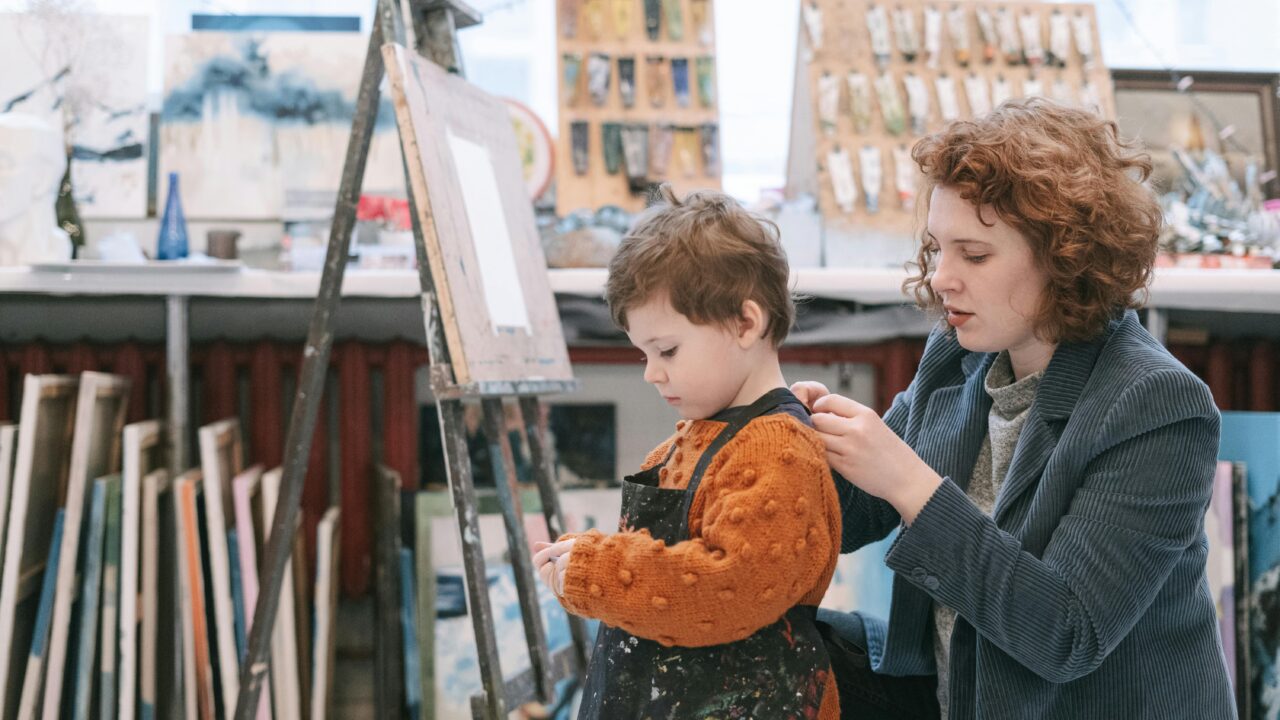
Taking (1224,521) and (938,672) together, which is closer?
(938,672)

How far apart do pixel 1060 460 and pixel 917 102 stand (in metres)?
1.65

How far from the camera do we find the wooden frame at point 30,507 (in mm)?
1871

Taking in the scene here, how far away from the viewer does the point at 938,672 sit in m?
1.33

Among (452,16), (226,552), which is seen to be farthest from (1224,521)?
(226,552)

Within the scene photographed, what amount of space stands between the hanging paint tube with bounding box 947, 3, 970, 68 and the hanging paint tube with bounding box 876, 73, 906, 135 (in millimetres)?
182

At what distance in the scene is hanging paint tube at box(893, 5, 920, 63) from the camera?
8.62ft

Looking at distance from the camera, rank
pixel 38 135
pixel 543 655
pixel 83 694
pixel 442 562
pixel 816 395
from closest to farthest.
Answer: pixel 816 395
pixel 543 655
pixel 83 694
pixel 38 135
pixel 442 562

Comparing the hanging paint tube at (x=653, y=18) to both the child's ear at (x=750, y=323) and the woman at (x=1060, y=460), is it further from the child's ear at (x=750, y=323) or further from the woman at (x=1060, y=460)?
the child's ear at (x=750, y=323)

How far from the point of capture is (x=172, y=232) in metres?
2.21

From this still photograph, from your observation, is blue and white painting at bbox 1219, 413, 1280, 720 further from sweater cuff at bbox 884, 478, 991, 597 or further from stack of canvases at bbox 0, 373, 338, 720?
stack of canvases at bbox 0, 373, 338, 720

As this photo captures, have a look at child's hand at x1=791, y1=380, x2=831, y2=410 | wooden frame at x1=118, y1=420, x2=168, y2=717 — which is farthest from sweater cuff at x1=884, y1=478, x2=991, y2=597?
wooden frame at x1=118, y1=420, x2=168, y2=717

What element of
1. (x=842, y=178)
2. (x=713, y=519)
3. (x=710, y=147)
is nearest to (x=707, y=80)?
(x=710, y=147)

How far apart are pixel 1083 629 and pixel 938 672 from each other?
31 cm

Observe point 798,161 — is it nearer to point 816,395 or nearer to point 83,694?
point 816,395
